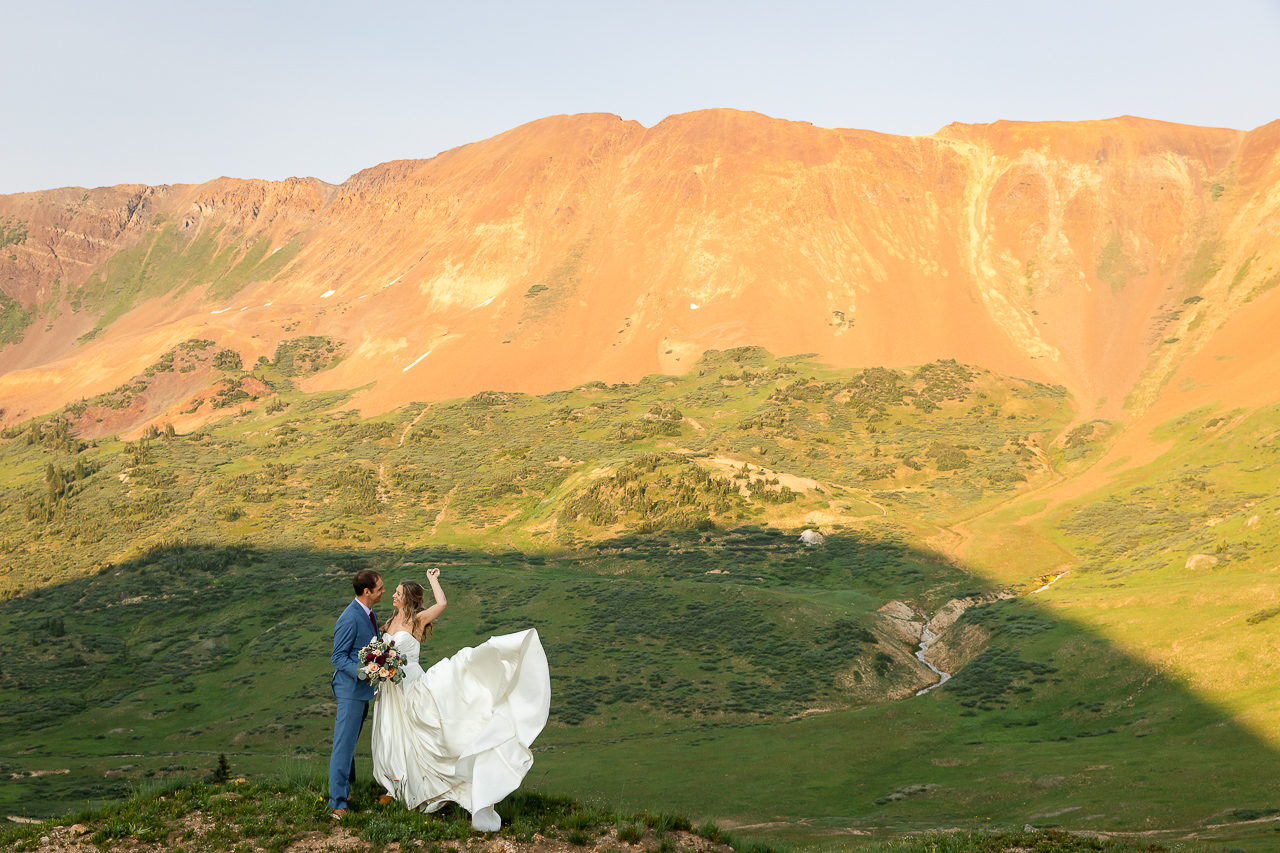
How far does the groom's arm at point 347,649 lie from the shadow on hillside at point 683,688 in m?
4.66

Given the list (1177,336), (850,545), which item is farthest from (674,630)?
(1177,336)

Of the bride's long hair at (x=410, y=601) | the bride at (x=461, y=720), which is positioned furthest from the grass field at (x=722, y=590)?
the bride's long hair at (x=410, y=601)

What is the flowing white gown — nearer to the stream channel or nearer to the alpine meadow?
the alpine meadow

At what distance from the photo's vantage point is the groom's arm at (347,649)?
11141mm

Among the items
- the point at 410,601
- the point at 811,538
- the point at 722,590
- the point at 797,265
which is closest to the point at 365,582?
the point at 410,601

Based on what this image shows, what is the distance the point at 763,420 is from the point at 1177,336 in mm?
56582

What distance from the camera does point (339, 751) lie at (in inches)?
440

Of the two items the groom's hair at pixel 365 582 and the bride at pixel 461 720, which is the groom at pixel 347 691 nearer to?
the groom's hair at pixel 365 582

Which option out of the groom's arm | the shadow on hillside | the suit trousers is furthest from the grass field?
the groom's arm

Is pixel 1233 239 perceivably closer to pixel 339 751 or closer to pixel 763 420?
pixel 763 420

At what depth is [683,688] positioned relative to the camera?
161 ft

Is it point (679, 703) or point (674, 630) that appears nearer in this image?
point (679, 703)

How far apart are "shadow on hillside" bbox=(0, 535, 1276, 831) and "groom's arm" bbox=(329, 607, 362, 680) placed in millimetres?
4663

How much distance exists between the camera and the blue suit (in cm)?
1115
